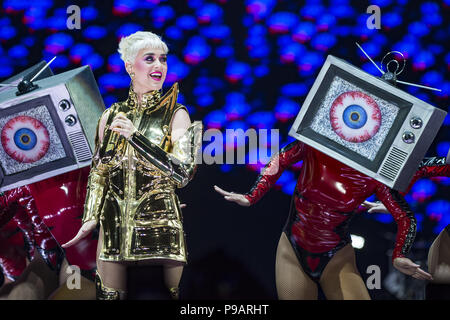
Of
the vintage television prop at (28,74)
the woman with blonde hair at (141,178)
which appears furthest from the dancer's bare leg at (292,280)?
the vintage television prop at (28,74)

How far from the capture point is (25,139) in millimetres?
3039

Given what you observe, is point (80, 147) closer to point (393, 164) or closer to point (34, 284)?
point (34, 284)

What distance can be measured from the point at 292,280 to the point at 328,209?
0.40 metres

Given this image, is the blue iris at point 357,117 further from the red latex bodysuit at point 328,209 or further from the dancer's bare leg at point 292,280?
the dancer's bare leg at point 292,280

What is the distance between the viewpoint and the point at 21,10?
3434 millimetres

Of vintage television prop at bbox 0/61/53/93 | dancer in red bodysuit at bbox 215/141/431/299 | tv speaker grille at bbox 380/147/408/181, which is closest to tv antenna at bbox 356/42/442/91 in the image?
tv speaker grille at bbox 380/147/408/181

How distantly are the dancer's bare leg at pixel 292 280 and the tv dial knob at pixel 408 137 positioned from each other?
774mm

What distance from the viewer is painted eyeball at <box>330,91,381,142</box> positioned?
2.92 m

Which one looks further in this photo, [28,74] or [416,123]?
[28,74]

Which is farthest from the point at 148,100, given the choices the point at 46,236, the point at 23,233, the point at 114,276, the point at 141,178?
the point at 23,233

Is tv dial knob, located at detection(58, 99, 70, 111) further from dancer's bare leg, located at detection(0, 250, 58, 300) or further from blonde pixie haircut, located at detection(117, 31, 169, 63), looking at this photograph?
dancer's bare leg, located at detection(0, 250, 58, 300)

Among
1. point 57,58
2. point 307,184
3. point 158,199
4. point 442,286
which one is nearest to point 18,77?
point 57,58

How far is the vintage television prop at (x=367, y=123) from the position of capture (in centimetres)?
286

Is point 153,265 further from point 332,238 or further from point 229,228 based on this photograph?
point 332,238
